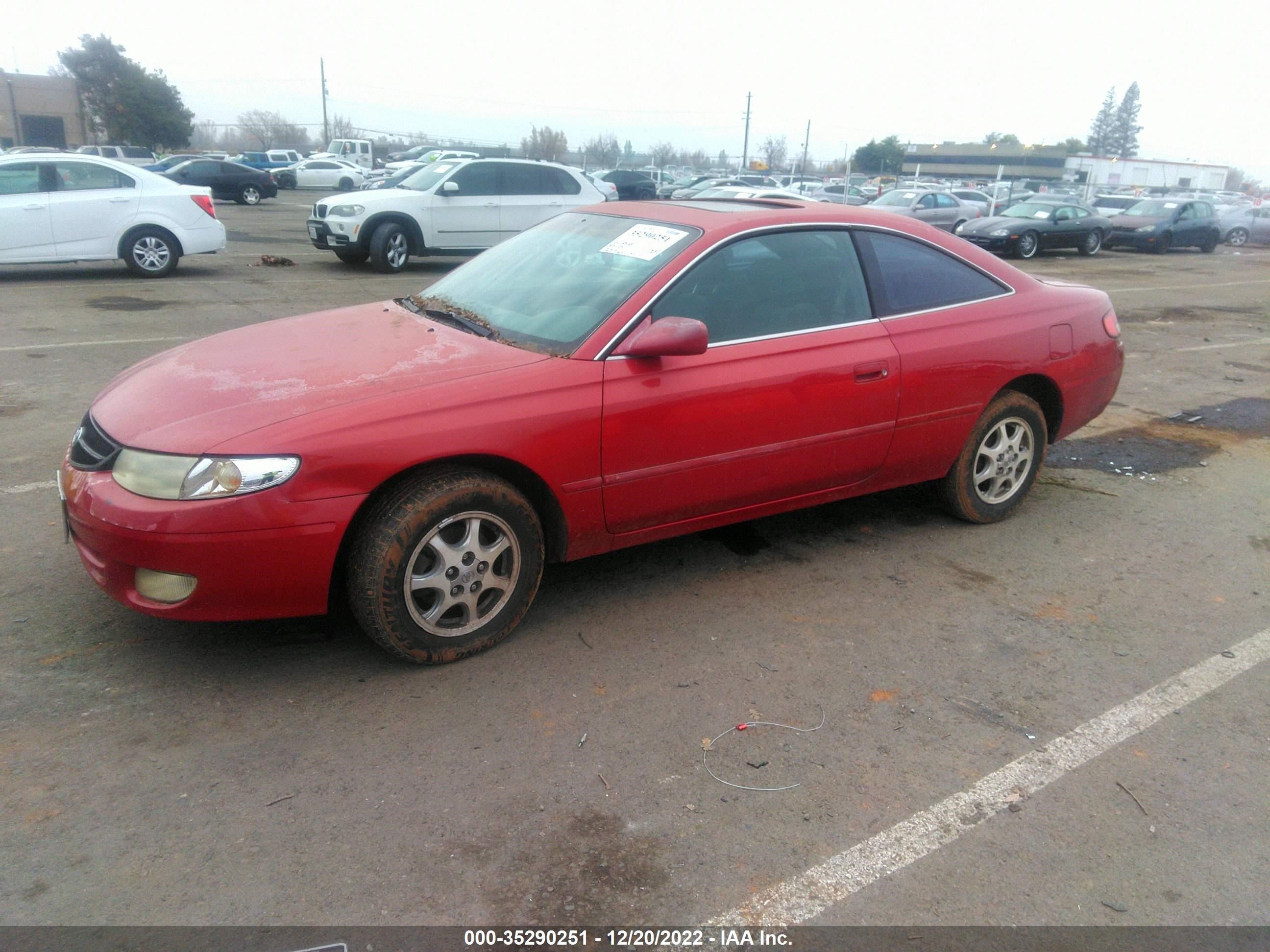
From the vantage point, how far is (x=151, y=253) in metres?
12.4

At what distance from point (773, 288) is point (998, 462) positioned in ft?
5.53

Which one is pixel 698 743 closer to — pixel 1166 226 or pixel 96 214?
pixel 96 214

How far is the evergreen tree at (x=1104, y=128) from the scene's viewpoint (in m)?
124

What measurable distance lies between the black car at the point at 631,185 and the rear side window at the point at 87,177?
53.2 ft

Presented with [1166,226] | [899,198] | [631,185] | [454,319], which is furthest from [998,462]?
[631,185]

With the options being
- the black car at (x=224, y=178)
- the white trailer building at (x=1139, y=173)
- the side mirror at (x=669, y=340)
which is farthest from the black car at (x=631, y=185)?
the white trailer building at (x=1139, y=173)

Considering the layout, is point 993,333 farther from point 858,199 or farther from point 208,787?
point 858,199

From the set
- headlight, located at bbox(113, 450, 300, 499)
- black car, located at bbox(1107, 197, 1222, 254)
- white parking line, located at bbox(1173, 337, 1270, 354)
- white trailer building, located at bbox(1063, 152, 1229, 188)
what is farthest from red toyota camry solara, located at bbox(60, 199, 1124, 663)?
white trailer building, located at bbox(1063, 152, 1229, 188)

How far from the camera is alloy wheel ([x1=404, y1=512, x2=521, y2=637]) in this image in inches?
132

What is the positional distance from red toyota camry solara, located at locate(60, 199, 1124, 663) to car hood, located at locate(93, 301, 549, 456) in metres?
0.01

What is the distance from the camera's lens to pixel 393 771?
2.90 metres

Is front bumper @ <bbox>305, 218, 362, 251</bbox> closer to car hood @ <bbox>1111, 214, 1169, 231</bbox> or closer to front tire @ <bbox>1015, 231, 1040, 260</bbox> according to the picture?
front tire @ <bbox>1015, 231, 1040, 260</bbox>

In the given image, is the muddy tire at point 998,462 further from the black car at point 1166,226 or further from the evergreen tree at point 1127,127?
the evergreen tree at point 1127,127

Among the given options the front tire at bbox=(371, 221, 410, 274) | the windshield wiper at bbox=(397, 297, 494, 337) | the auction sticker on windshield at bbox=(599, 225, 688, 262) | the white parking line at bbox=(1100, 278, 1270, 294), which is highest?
the auction sticker on windshield at bbox=(599, 225, 688, 262)
